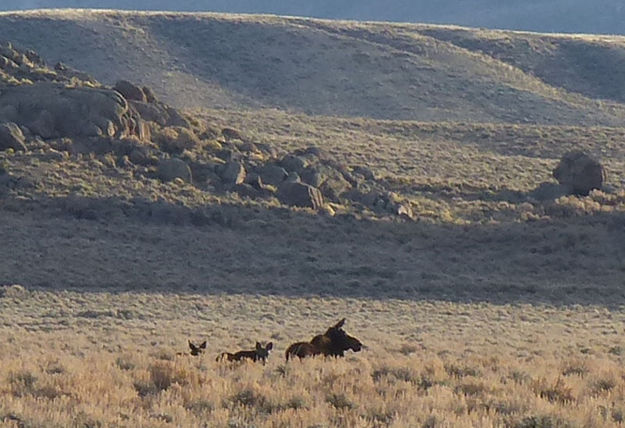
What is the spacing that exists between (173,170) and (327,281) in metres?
9.48

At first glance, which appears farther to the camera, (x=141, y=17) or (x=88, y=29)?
(x=141, y=17)

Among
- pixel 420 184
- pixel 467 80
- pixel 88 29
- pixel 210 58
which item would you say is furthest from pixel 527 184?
pixel 88 29

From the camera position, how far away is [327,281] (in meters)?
32.9

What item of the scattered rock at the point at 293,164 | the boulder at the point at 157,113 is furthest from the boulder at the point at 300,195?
the boulder at the point at 157,113

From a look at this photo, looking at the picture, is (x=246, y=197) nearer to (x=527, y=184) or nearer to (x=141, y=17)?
(x=527, y=184)

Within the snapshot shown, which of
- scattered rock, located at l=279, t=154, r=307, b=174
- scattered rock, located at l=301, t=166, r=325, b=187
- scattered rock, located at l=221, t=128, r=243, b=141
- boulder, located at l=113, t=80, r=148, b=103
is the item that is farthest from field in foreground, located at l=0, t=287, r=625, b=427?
scattered rock, located at l=221, t=128, r=243, b=141

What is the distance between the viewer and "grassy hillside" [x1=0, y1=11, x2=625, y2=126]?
3376 inches

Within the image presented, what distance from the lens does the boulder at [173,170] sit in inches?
1564

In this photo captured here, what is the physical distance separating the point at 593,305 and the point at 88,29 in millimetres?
74843

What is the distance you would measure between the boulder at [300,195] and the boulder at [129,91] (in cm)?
910

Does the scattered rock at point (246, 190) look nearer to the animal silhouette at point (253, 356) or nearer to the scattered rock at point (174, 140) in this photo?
the scattered rock at point (174, 140)

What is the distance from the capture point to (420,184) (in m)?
45.6

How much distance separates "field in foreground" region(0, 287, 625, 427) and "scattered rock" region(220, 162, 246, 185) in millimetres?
15067

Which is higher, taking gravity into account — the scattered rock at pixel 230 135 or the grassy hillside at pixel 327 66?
the grassy hillside at pixel 327 66
